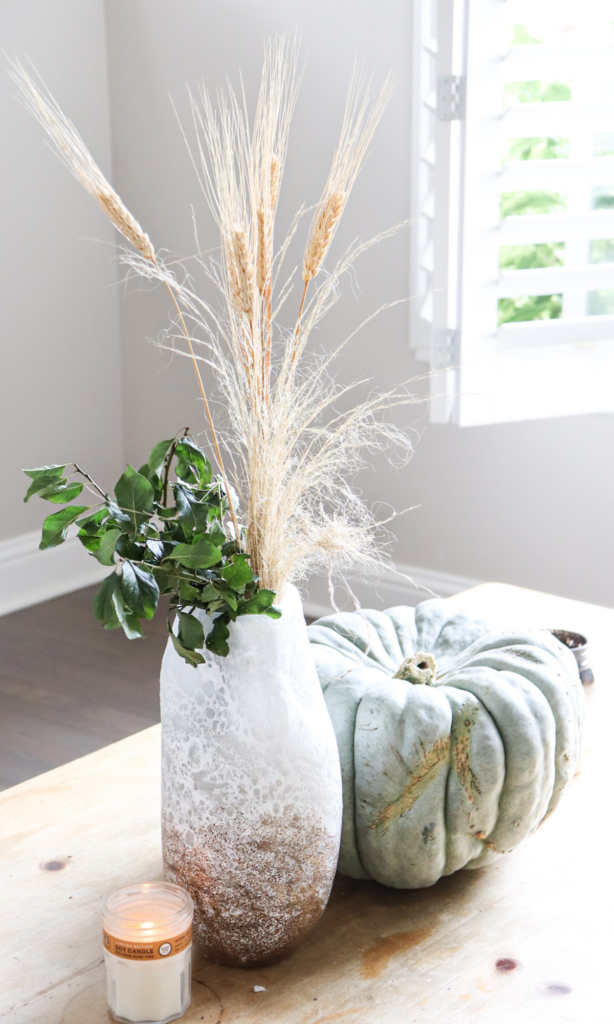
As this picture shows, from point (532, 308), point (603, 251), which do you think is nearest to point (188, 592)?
point (603, 251)

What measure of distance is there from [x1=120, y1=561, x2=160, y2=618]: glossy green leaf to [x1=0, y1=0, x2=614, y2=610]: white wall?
6.62 ft

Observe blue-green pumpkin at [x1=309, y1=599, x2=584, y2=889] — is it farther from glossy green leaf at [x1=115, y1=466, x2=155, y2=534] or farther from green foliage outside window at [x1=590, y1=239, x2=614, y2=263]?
green foliage outside window at [x1=590, y1=239, x2=614, y2=263]

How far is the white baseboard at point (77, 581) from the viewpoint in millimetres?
2805

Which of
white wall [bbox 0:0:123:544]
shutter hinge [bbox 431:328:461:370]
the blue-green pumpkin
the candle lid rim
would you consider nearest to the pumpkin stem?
the blue-green pumpkin

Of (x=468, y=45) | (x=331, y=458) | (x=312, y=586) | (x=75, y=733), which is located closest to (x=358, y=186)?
(x=468, y=45)

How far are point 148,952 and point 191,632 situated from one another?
0.62ft

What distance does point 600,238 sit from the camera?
6.74 ft

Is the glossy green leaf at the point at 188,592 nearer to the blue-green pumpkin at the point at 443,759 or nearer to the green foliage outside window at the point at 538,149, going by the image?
the blue-green pumpkin at the point at 443,759

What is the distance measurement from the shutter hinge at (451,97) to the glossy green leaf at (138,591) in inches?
64.7

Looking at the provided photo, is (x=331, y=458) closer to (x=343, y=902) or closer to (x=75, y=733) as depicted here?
(x=343, y=902)

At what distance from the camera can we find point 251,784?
0.63 metres

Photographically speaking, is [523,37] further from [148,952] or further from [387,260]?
[148,952]

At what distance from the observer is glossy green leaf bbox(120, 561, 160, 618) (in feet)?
1.90

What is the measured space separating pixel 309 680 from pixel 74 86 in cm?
278
